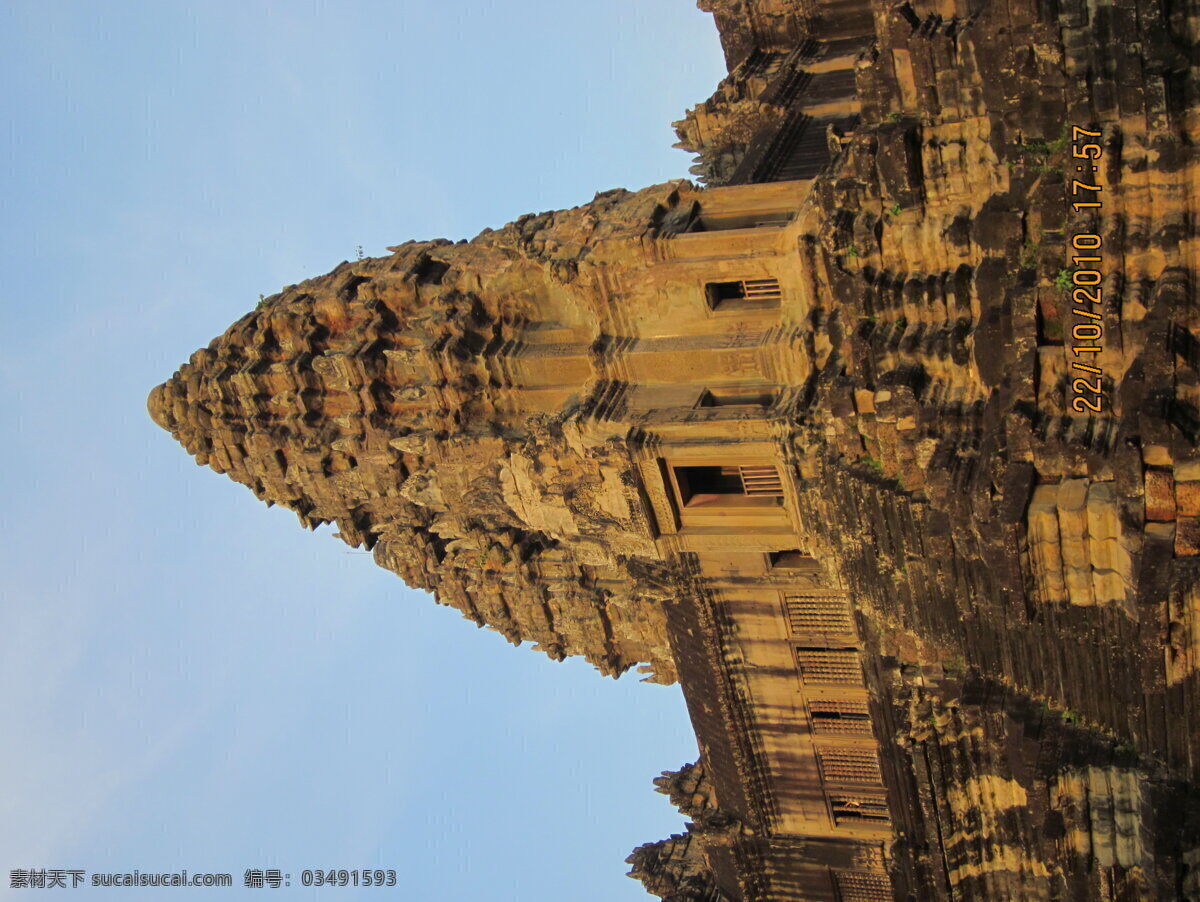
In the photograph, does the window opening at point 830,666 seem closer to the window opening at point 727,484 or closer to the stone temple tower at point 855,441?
the stone temple tower at point 855,441

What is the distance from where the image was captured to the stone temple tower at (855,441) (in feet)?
44.9

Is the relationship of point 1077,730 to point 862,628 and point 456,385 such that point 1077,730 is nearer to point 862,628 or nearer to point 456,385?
point 862,628

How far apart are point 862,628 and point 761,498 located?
3.70 meters

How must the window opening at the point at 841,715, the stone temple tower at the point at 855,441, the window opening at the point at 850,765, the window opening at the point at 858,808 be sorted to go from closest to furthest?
the stone temple tower at the point at 855,441, the window opening at the point at 841,715, the window opening at the point at 850,765, the window opening at the point at 858,808

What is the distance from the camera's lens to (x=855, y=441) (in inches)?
653

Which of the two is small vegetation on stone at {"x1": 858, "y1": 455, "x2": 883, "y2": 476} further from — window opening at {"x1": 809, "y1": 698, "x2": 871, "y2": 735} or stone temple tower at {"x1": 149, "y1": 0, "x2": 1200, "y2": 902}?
window opening at {"x1": 809, "y1": 698, "x2": 871, "y2": 735}

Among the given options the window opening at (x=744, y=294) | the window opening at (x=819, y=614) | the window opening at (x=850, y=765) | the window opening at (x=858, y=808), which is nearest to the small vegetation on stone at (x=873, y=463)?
the window opening at (x=744, y=294)

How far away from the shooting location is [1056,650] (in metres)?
Result: 15.4

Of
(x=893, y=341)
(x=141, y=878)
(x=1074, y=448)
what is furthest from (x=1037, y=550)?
(x=141, y=878)

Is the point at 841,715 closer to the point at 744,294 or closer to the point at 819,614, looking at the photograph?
the point at 819,614

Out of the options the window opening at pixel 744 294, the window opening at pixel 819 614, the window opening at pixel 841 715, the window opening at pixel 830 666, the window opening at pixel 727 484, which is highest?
the window opening at pixel 744 294

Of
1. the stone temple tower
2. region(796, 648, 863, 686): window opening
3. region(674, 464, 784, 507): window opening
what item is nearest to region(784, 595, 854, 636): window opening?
the stone temple tower

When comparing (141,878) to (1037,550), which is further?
(141,878)

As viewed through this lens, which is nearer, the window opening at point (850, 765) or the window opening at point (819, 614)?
the window opening at point (819, 614)
